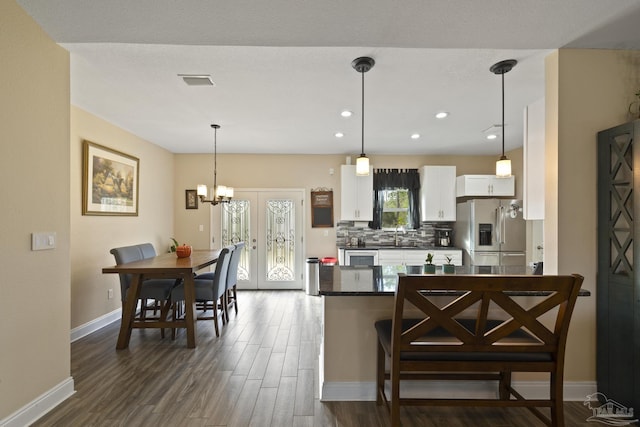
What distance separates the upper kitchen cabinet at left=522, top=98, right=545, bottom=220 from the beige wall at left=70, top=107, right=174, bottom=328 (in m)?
4.43

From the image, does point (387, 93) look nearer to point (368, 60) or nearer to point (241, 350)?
point (368, 60)

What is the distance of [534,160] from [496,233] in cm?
245

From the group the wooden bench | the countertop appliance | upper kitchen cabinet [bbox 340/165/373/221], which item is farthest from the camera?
the countertop appliance

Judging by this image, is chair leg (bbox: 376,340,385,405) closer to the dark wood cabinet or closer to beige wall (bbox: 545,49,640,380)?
beige wall (bbox: 545,49,640,380)

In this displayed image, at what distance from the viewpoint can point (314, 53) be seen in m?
2.27

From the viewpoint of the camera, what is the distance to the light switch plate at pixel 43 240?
6.46 feet

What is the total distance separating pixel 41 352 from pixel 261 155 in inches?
164

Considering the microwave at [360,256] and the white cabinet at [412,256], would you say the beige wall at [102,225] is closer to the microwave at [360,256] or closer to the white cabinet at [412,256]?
the microwave at [360,256]

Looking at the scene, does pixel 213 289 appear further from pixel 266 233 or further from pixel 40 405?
pixel 266 233

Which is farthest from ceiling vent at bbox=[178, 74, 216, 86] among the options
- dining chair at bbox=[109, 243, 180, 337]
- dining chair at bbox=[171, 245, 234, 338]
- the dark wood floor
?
the dark wood floor

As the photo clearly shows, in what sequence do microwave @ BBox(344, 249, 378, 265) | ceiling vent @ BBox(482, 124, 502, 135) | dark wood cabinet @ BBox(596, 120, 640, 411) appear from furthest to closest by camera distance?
microwave @ BBox(344, 249, 378, 265) < ceiling vent @ BBox(482, 124, 502, 135) < dark wood cabinet @ BBox(596, 120, 640, 411)

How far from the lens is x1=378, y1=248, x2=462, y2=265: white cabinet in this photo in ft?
16.9

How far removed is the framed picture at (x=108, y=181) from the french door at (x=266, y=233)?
61.2 inches

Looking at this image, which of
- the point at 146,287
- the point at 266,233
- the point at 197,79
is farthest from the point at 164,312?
the point at 266,233
